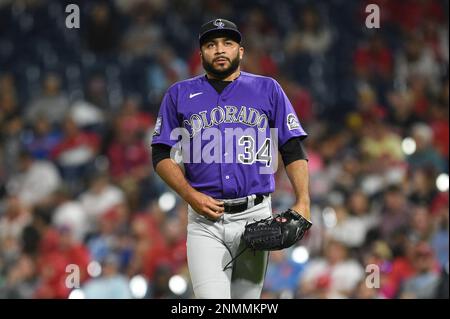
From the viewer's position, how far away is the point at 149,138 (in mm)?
9617

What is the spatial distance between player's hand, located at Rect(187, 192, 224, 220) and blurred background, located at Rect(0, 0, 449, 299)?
2033 millimetres

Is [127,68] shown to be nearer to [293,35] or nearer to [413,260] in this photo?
[293,35]

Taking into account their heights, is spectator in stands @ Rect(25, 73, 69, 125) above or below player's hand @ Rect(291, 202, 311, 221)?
above

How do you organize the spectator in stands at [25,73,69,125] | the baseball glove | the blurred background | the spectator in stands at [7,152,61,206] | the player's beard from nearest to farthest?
1. the baseball glove
2. the player's beard
3. the blurred background
4. the spectator in stands at [7,152,61,206]
5. the spectator in stands at [25,73,69,125]

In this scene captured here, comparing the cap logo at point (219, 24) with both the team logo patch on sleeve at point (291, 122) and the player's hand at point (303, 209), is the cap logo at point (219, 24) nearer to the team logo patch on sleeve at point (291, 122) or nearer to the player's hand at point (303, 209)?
the team logo patch on sleeve at point (291, 122)

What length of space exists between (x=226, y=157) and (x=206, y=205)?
0.26 metres

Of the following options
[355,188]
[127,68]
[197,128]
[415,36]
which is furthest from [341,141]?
[197,128]

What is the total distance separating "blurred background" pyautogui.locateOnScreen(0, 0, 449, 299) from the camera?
757 cm

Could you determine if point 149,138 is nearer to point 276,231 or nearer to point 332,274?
point 332,274

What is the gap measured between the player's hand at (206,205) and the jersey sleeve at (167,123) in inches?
12.2

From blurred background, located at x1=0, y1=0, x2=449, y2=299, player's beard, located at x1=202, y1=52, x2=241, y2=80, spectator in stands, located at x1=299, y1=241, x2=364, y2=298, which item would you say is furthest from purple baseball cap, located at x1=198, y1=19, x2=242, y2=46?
spectator in stands, located at x1=299, y1=241, x2=364, y2=298

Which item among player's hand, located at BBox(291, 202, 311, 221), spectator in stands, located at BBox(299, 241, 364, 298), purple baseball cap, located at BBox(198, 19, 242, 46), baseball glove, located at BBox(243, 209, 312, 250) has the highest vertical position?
purple baseball cap, located at BBox(198, 19, 242, 46)

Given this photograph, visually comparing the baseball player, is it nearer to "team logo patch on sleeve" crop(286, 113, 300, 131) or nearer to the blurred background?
"team logo patch on sleeve" crop(286, 113, 300, 131)
